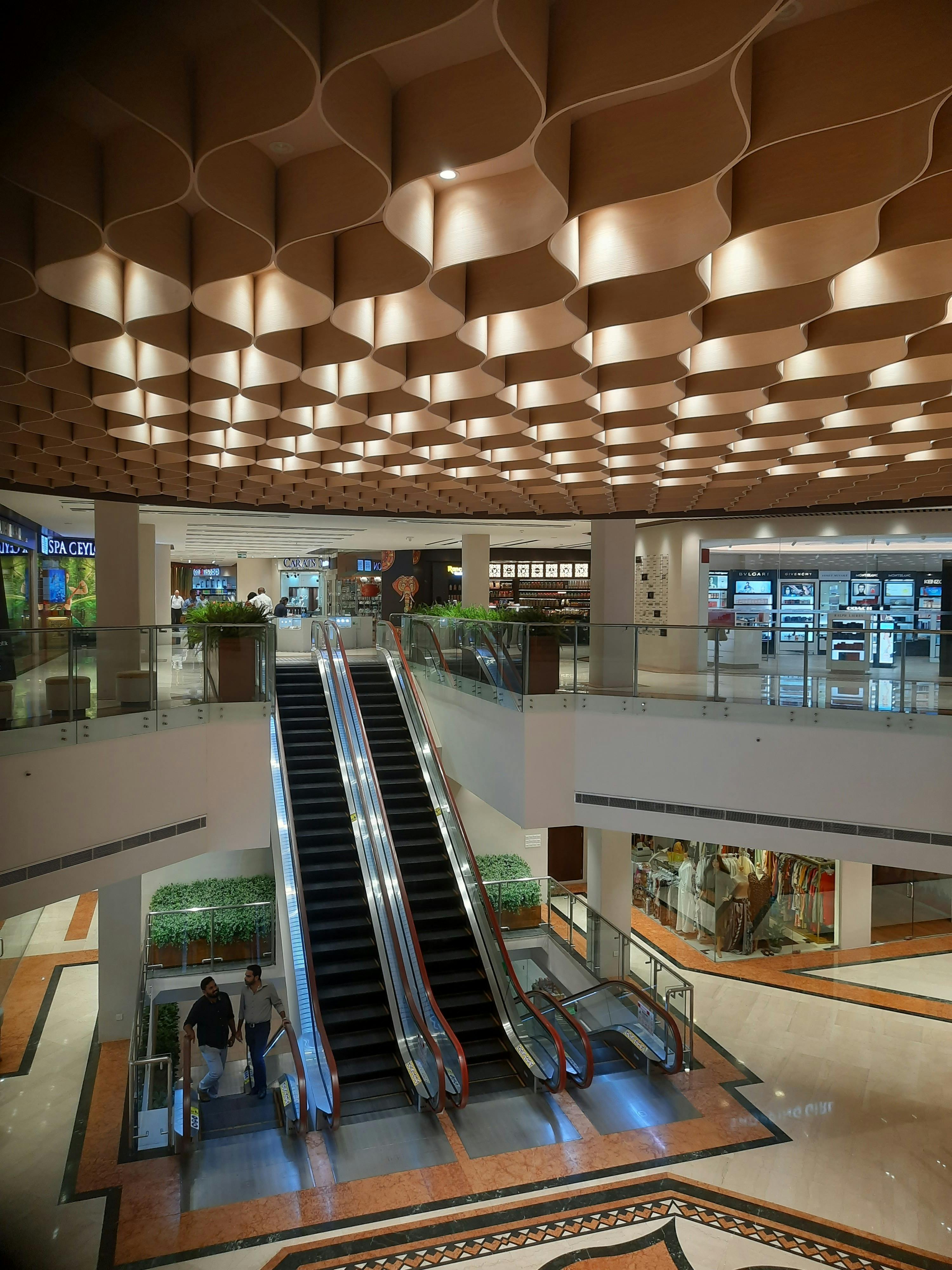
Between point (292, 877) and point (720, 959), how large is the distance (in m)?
6.75

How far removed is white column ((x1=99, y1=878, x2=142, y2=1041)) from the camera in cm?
1009

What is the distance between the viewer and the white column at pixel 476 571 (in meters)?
18.9

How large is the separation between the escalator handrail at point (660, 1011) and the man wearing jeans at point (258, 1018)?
3.11 metres

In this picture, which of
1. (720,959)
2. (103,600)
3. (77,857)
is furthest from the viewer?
(720,959)

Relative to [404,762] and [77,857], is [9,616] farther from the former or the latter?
[77,857]

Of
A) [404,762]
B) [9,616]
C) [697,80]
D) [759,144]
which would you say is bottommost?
[404,762]

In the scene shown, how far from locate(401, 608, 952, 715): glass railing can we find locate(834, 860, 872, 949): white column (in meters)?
5.51

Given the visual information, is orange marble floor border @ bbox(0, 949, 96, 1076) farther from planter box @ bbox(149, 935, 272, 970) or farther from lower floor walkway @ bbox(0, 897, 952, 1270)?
planter box @ bbox(149, 935, 272, 970)

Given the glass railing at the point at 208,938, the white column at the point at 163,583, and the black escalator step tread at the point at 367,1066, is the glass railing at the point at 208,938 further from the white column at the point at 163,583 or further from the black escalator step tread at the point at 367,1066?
the white column at the point at 163,583

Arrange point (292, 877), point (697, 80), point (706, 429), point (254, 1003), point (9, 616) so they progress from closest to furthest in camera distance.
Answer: point (697, 80) → point (706, 429) → point (254, 1003) → point (292, 877) → point (9, 616)

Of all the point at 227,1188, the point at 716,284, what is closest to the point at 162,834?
the point at 227,1188

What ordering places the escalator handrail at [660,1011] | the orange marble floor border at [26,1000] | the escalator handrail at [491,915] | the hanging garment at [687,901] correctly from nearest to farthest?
the escalator handrail at [491,915] < the escalator handrail at [660,1011] < the orange marble floor border at [26,1000] < the hanging garment at [687,901]

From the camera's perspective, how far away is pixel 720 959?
12.4 metres

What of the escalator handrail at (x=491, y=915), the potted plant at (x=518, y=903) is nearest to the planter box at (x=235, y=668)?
the escalator handrail at (x=491, y=915)
